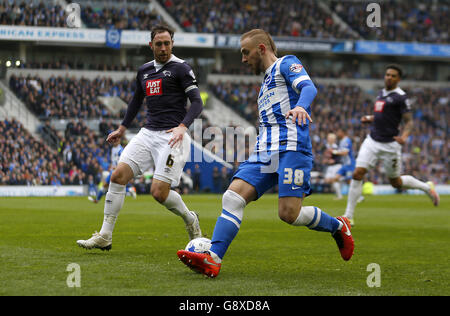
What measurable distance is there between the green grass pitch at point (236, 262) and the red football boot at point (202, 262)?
2.7 inches

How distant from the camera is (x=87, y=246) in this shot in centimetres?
705

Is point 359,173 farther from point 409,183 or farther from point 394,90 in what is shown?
point 394,90

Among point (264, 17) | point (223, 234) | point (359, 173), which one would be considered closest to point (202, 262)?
point (223, 234)

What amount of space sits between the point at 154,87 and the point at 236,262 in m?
2.24

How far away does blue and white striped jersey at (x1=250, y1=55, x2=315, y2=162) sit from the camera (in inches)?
229

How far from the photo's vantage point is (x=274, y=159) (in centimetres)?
582

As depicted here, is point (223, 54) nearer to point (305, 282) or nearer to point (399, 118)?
point (399, 118)

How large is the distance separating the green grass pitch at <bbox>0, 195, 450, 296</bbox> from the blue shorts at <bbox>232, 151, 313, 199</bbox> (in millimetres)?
755

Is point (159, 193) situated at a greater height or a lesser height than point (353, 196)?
greater

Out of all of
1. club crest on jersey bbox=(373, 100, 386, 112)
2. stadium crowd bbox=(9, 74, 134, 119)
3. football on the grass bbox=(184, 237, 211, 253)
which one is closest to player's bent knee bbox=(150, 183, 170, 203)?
football on the grass bbox=(184, 237, 211, 253)

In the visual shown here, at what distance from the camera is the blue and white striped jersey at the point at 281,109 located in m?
5.81

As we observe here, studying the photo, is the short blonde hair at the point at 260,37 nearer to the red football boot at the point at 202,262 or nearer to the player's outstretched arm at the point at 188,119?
the player's outstretched arm at the point at 188,119

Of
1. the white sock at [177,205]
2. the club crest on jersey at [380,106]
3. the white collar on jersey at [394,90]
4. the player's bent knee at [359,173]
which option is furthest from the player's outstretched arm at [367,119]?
the white sock at [177,205]

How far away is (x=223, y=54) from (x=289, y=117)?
125 feet
